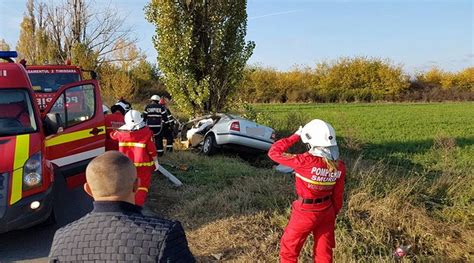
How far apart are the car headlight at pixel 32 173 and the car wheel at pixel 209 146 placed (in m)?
6.33

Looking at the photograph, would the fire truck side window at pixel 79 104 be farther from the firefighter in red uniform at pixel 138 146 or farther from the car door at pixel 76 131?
the firefighter in red uniform at pixel 138 146

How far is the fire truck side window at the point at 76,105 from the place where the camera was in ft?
A: 23.6

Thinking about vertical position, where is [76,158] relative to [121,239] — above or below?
below

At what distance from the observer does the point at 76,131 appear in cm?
718

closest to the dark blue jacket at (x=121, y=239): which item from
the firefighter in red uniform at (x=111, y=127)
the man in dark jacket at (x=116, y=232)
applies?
the man in dark jacket at (x=116, y=232)

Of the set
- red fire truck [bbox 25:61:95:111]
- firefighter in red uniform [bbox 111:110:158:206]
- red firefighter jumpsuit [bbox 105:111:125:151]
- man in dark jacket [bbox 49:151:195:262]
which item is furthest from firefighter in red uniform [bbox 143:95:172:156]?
man in dark jacket [bbox 49:151:195:262]

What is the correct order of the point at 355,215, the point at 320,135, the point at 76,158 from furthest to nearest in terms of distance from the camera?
the point at 76,158 → the point at 355,215 → the point at 320,135

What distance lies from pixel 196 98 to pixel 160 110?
3.02 m

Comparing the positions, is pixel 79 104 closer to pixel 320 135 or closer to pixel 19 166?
pixel 19 166

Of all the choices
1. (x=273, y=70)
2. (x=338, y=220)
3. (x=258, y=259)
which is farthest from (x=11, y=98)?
(x=273, y=70)

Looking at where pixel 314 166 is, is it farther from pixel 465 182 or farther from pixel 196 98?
pixel 196 98

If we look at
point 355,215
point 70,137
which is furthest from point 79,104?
point 355,215

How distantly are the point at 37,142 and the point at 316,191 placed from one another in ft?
11.7

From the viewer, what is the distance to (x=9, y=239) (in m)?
6.11
